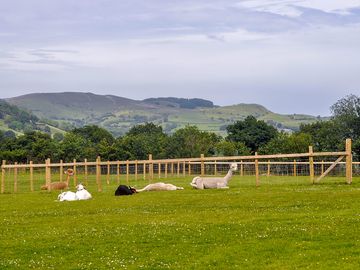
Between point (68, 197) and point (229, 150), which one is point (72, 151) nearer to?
point (229, 150)

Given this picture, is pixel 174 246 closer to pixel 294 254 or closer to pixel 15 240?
pixel 294 254

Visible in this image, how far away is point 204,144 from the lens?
92.0 meters

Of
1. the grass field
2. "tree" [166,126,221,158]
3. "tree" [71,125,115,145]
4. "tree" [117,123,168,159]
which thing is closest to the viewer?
the grass field

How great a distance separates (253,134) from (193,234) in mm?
87031

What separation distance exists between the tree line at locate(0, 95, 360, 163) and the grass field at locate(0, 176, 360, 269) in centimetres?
4579

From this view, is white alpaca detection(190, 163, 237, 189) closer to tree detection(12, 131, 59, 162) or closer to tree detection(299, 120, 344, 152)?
tree detection(299, 120, 344, 152)

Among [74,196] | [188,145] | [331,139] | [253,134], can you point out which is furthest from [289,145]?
[74,196]

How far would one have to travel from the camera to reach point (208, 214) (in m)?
23.1

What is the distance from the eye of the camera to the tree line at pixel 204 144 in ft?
257

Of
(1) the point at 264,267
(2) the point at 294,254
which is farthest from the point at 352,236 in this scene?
(1) the point at 264,267

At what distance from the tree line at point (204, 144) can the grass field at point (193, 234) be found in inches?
1803

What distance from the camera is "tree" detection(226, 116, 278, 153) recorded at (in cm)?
10438

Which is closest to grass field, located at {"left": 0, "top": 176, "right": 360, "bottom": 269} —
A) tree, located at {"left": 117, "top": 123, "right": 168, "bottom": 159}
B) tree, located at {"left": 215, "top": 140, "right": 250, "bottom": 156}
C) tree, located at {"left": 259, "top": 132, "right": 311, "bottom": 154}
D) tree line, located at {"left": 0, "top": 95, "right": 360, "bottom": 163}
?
tree line, located at {"left": 0, "top": 95, "right": 360, "bottom": 163}

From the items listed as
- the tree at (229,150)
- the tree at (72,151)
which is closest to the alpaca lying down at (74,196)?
the tree at (229,150)
